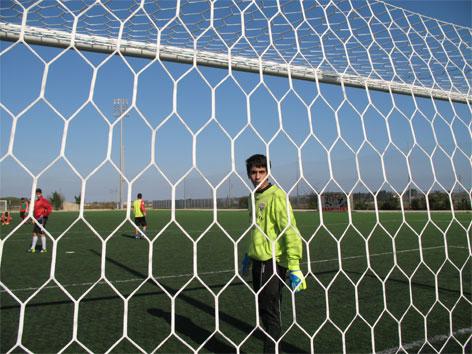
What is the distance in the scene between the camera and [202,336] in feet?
11.3

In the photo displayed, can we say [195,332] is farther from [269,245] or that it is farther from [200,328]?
[269,245]

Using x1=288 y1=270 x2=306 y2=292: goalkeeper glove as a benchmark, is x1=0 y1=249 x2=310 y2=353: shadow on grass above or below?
below

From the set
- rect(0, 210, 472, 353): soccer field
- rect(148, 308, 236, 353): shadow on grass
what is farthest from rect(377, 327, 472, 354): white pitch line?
rect(148, 308, 236, 353): shadow on grass

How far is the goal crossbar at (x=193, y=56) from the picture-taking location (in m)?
1.90

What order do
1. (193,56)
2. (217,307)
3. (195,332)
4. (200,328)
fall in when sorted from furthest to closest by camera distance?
(200,328) → (195,332) → (193,56) → (217,307)

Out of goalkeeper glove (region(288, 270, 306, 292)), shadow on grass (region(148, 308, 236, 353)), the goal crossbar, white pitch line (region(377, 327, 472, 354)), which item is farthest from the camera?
shadow on grass (region(148, 308, 236, 353))

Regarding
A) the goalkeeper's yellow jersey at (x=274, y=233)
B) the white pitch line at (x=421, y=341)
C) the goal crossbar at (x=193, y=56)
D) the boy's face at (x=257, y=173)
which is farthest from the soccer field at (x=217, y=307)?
the goal crossbar at (x=193, y=56)

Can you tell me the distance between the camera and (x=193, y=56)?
6.59 ft

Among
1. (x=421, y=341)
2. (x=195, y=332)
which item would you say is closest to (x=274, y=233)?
(x=195, y=332)

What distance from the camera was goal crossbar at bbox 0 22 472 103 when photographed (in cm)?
190

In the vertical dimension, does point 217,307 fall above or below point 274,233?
below

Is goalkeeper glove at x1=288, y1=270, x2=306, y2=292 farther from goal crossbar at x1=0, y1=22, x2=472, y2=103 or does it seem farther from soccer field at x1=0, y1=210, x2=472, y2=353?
goal crossbar at x1=0, y1=22, x2=472, y2=103

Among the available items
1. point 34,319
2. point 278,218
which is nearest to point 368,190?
point 278,218

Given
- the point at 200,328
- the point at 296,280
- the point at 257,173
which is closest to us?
the point at 296,280
